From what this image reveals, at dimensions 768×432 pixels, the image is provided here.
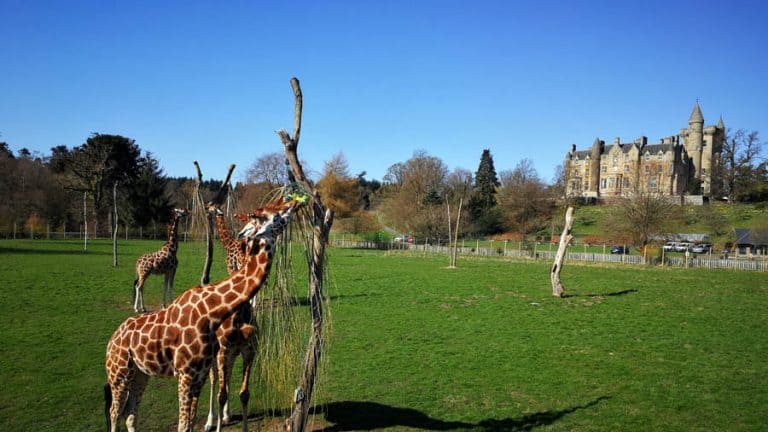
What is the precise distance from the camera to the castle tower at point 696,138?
8850 cm

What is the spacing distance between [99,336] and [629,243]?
43001 millimetres

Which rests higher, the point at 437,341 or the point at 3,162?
the point at 3,162

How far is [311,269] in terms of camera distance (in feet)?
17.8

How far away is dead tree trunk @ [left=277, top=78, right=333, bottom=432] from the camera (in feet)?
17.9

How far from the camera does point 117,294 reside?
54.9 feet

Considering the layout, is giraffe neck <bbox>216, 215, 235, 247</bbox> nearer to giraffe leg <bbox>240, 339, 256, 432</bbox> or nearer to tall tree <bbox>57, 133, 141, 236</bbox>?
giraffe leg <bbox>240, 339, 256, 432</bbox>

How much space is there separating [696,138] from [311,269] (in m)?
105

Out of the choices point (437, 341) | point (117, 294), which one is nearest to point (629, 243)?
point (437, 341)

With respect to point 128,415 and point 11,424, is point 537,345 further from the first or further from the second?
point 11,424

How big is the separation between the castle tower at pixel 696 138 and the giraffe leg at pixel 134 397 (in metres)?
104

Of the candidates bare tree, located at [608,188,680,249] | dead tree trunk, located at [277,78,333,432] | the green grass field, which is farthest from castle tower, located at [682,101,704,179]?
dead tree trunk, located at [277,78,333,432]

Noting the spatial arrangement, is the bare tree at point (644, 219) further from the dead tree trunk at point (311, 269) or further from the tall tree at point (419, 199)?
the dead tree trunk at point (311, 269)

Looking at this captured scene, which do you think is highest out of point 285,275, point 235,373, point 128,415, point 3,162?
point 3,162

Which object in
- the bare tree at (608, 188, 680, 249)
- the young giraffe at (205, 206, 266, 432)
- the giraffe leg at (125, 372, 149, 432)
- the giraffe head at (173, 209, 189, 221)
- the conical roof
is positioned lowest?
the giraffe leg at (125, 372, 149, 432)
